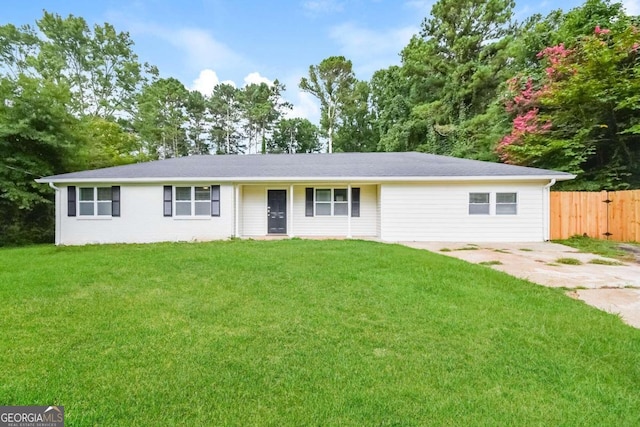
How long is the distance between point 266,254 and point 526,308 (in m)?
5.13

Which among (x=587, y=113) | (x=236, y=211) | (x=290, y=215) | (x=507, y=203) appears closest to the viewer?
(x=507, y=203)

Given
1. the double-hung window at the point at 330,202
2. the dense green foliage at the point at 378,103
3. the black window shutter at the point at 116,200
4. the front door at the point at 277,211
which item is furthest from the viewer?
the dense green foliage at the point at 378,103

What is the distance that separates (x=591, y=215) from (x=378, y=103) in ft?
65.9

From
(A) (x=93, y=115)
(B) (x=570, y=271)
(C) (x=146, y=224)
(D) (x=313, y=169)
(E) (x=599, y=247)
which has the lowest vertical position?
(B) (x=570, y=271)

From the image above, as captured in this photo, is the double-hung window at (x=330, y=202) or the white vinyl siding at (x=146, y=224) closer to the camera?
the white vinyl siding at (x=146, y=224)

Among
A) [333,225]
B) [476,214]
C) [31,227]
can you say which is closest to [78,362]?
[333,225]

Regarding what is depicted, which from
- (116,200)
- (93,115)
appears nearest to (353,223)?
(116,200)

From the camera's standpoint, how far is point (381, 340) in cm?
319

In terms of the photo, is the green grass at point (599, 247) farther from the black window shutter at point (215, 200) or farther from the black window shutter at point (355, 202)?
A: the black window shutter at point (215, 200)

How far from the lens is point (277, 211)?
1178 cm

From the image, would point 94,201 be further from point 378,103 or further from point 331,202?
point 378,103

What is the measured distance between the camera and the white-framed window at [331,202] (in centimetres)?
1164

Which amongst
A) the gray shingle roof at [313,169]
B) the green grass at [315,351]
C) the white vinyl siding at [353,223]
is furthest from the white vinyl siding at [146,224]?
the green grass at [315,351]

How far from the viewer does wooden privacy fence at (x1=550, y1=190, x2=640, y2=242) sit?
32.8 feet
